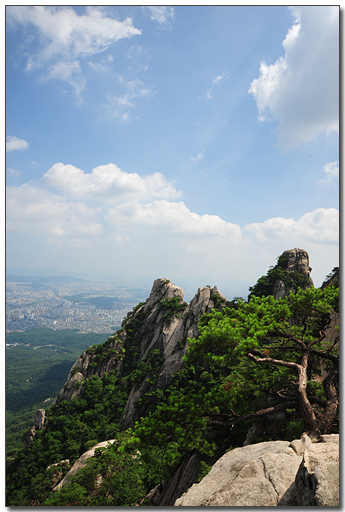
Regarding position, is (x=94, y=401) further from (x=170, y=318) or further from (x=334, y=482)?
(x=334, y=482)

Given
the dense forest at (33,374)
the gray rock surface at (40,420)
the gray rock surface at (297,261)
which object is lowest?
the dense forest at (33,374)

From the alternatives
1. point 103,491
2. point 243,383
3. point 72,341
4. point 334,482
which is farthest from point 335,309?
point 72,341

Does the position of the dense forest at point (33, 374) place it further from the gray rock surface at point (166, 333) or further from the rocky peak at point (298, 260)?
the rocky peak at point (298, 260)

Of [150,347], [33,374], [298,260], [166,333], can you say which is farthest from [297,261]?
[33,374]

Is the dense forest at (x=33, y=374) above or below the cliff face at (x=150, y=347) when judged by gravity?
below

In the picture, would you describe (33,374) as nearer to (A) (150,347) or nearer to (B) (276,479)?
(A) (150,347)

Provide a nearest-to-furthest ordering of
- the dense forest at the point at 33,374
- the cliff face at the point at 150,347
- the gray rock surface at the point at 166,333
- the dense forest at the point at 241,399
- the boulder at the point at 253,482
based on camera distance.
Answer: the boulder at the point at 253,482 → the dense forest at the point at 241,399 → the gray rock surface at the point at 166,333 → the cliff face at the point at 150,347 → the dense forest at the point at 33,374

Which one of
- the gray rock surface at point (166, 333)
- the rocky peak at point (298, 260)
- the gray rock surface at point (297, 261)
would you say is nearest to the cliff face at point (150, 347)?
the gray rock surface at point (166, 333)
